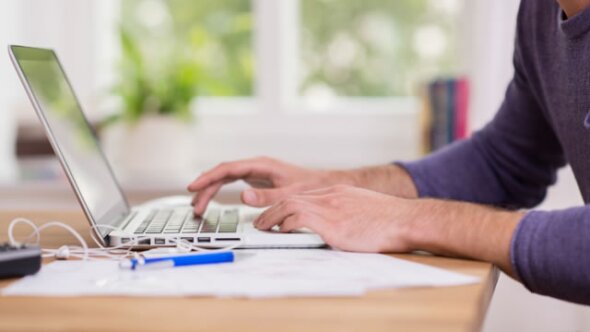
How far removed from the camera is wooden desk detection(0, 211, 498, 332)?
2.62 feet

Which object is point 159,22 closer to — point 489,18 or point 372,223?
point 489,18

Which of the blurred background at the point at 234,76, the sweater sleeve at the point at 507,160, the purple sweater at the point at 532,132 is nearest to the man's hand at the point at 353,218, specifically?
the purple sweater at the point at 532,132

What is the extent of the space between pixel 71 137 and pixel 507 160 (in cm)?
76

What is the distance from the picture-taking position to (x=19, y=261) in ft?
3.28

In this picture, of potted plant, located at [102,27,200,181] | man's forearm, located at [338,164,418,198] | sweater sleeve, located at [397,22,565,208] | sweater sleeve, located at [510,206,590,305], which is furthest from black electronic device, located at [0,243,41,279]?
potted plant, located at [102,27,200,181]

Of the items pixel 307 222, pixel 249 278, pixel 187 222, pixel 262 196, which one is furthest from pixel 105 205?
pixel 249 278

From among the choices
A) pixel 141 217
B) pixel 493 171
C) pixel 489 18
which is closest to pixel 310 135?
pixel 489 18

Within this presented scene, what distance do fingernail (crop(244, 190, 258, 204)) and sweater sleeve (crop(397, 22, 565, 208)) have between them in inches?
14.2

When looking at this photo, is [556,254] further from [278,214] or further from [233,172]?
[233,172]

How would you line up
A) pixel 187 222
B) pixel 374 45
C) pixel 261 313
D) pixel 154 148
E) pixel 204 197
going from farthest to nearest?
1. pixel 374 45
2. pixel 154 148
3. pixel 204 197
4. pixel 187 222
5. pixel 261 313

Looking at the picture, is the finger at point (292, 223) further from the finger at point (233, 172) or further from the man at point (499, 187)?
the finger at point (233, 172)

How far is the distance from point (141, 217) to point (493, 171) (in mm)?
646

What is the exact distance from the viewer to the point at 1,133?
315 centimetres

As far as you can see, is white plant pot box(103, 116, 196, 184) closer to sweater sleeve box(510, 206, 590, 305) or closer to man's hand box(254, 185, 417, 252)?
man's hand box(254, 185, 417, 252)
